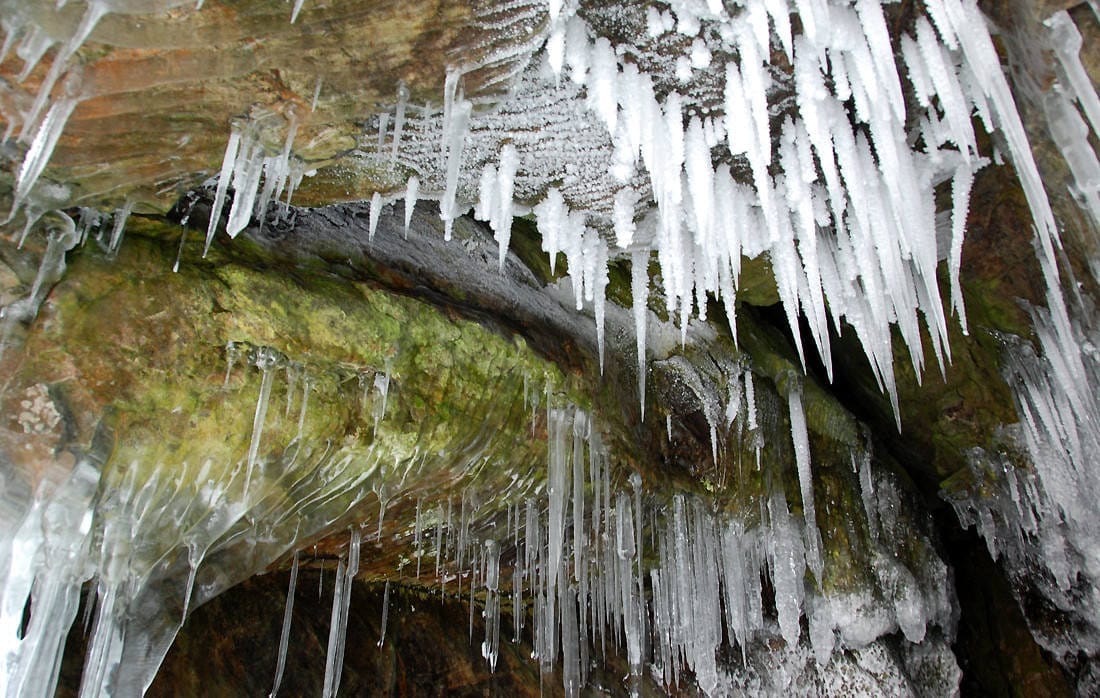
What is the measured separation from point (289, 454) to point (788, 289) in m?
2.64

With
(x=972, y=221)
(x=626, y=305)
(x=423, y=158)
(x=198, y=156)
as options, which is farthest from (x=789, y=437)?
(x=198, y=156)

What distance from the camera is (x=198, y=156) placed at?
320 centimetres

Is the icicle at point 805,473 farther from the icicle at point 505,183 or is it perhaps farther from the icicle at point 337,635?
the icicle at point 337,635

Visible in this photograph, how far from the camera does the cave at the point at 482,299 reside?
2904 millimetres

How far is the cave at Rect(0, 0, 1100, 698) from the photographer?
2904mm

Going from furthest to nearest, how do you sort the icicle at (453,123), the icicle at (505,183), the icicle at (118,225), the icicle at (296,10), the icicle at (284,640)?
the icicle at (284,640) < the icicle at (505,183) < the icicle at (118,225) < the icicle at (453,123) < the icicle at (296,10)

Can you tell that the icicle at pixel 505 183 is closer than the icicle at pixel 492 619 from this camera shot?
Yes

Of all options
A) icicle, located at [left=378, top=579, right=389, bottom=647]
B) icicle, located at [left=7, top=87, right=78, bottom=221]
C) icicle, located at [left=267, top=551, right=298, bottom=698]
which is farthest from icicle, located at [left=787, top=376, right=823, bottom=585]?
icicle, located at [left=7, top=87, right=78, bottom=221]

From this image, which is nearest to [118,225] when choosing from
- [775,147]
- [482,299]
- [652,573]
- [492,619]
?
[482,299]

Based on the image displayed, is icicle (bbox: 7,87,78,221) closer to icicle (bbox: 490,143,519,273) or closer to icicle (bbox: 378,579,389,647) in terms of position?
icicle (bbox: 490,143,519,273)

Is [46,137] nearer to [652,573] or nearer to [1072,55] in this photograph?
[1072,55]

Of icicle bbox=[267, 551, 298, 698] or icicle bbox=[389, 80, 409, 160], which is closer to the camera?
icicle bbox=[389, 80, 409, 160]

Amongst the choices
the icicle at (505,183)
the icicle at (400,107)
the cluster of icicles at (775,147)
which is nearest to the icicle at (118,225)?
the cluster of icicles at (775,147)

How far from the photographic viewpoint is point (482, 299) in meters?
4.82
